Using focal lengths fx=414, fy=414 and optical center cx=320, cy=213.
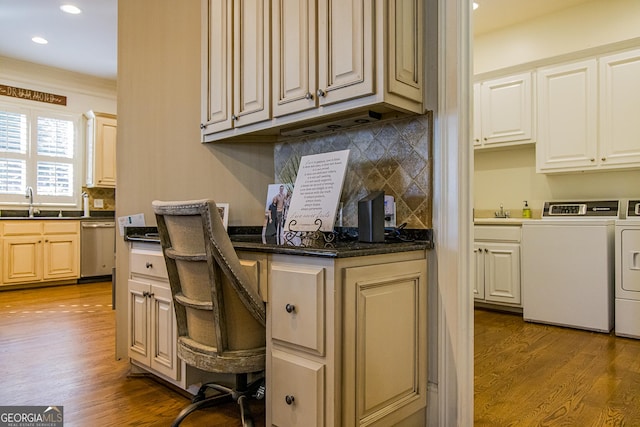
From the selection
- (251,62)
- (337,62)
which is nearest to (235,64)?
(251,62)

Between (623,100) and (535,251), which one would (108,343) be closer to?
(535,251)

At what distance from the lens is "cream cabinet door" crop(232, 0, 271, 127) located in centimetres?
215

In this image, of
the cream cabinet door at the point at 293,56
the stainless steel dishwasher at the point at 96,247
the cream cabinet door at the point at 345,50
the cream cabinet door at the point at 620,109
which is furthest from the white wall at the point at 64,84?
the cream cabinet door at the point at 620,109

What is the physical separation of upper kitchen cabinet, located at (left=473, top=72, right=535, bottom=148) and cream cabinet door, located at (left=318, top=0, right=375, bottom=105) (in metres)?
2.68

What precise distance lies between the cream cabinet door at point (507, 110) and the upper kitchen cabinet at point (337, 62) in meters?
2.82

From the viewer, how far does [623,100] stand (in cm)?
360

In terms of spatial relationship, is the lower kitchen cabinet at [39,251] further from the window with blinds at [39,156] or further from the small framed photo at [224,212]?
the small framed photo at [224,212]

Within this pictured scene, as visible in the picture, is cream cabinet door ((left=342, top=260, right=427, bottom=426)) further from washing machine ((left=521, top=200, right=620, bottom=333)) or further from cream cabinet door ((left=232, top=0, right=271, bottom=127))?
washing machine ((left=521, top=200, right=620, bottom=333))

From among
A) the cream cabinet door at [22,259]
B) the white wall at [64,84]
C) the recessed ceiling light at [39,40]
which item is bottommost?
the cream cabinet door at [22,259]

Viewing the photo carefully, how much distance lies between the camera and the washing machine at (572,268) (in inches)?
132

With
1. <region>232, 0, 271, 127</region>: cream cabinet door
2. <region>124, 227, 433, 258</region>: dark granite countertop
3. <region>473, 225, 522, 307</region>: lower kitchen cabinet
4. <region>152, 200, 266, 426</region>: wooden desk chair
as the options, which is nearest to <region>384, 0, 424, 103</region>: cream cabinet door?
<region>124, 227, 433, 258</region>: dark granite countertop

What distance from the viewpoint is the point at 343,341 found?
1.38m

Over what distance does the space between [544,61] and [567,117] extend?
61 centimetres

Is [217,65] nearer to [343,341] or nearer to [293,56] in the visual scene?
[293,56]
